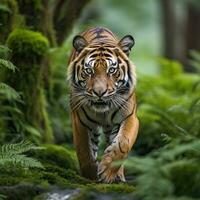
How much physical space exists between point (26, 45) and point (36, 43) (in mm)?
129

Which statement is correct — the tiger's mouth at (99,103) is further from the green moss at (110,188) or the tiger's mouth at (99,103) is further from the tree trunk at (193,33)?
the tree trunk at (193,33)

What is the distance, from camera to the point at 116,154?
7.85 metres

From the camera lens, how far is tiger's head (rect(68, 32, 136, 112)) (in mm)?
7793

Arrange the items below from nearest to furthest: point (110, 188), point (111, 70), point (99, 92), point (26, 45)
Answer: point (110, 188) < point (99, 92) < point (111, 70) < point (26, 45)

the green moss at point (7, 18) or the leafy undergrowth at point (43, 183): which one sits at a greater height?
the green moss at point (7, 18)

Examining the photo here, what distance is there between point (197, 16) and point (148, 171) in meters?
17.0

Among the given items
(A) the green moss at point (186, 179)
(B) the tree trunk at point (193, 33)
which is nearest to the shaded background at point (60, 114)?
(A) the green moss at point (186, 179)

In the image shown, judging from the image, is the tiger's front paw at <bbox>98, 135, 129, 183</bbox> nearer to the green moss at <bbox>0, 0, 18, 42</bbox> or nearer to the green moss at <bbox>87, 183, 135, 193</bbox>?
the green moss at <bbox>87, 183, 135, 193</bbox>

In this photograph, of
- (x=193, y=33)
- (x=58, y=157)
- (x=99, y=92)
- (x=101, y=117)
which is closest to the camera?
(x=99, y=92)

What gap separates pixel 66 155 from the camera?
9.18m

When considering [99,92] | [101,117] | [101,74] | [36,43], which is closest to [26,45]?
[36,43]

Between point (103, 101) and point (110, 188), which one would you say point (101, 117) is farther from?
point (110, 188)

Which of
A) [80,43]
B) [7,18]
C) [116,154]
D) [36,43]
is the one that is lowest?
[116,154]

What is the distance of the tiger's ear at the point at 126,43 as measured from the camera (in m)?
8.23
